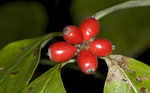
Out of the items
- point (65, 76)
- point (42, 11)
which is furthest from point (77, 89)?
point (42, 11)

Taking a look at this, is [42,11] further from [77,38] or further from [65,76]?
[77,38]

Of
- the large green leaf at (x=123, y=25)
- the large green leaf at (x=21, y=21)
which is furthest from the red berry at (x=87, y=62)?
the large green leaf at (x=21, y=21)

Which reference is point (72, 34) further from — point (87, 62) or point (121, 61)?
point (121, 61)

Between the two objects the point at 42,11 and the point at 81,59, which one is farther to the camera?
the point at 42,11

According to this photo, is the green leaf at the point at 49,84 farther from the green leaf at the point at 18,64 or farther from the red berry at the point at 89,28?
the red berry at the point at 89,28

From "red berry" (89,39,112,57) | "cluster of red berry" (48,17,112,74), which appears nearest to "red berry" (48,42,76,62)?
"cluster of red berry" (48,17,112,74)

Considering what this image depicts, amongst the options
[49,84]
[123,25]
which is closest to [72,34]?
[49,84]
